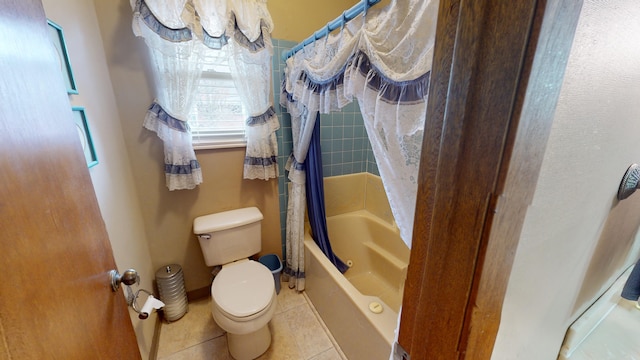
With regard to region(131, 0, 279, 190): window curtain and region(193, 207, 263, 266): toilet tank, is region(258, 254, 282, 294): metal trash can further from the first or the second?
region(131, 0, 279, 190): window curtain

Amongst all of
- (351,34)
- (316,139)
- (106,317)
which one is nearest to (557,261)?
(351,34)

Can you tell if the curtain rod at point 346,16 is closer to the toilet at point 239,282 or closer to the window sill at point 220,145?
the window sill at point 220,145

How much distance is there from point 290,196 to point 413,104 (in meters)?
1.32

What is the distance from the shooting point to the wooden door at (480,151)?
0.77 feet

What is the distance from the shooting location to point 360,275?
6.86 ft

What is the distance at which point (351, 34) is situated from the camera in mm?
903

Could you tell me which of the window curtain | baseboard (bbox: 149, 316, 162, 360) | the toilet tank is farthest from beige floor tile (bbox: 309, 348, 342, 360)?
the window curtain

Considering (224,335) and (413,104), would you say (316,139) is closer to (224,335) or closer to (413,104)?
(413,104)

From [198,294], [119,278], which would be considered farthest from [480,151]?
[198,294]

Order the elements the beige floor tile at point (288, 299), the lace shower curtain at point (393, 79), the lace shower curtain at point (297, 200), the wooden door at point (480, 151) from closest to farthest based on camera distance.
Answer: the wooden door at point (480, 151), the lace shower curtain at point (393, 79), the lace shower curtain at point (297, 200), the beige floor tile at point (288, 299)

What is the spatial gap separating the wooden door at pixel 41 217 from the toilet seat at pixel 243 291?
25.5 inches

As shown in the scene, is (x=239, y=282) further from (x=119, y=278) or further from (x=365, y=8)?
(x=365, y=8)

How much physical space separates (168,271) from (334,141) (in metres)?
1.60

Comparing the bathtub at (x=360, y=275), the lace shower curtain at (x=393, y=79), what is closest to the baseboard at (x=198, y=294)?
the bathtub at (x=360, y=275)
